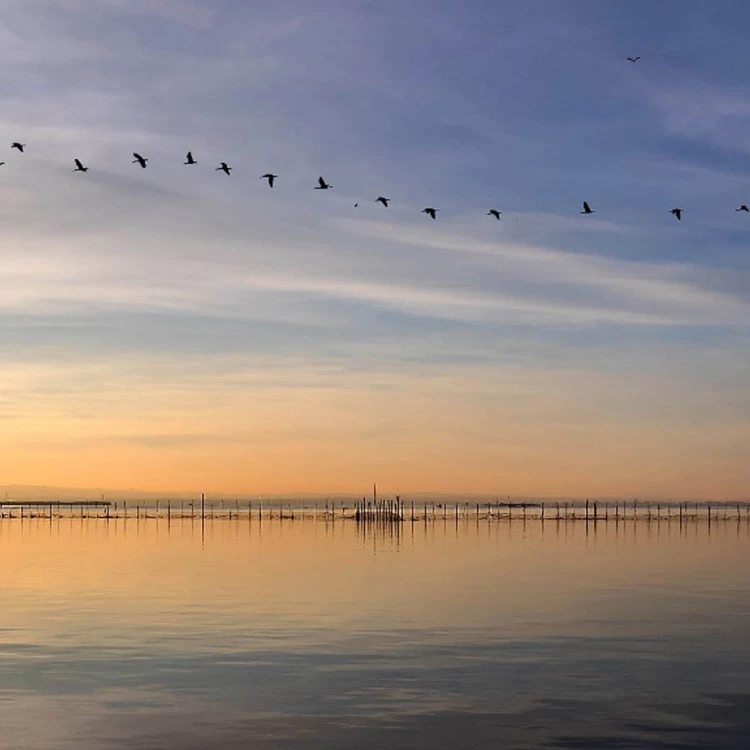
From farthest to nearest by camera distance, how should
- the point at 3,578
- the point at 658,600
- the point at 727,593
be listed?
the point at 3,578 < the point at 727,593 < the point at 658,600

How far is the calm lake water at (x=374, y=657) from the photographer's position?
27.0 m

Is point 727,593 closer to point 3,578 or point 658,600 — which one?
point 658,600

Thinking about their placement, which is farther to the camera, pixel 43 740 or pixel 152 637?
pixel 152 637

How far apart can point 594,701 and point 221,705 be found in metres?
9.12

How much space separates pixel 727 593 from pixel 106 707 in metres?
36.7

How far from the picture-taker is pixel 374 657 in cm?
3697

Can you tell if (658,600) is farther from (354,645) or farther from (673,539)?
Result: (673,539)

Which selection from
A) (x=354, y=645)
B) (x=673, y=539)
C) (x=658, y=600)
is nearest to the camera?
(x=354, y=645)

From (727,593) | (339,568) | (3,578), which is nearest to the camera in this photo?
(727,593)

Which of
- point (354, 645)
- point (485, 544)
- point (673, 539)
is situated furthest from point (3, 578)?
point (673, 539)

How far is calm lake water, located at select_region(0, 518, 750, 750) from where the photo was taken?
27.0m

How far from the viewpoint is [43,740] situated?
2588 cm

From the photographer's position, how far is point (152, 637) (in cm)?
4131

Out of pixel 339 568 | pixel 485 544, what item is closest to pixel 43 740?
pixel 339 568
